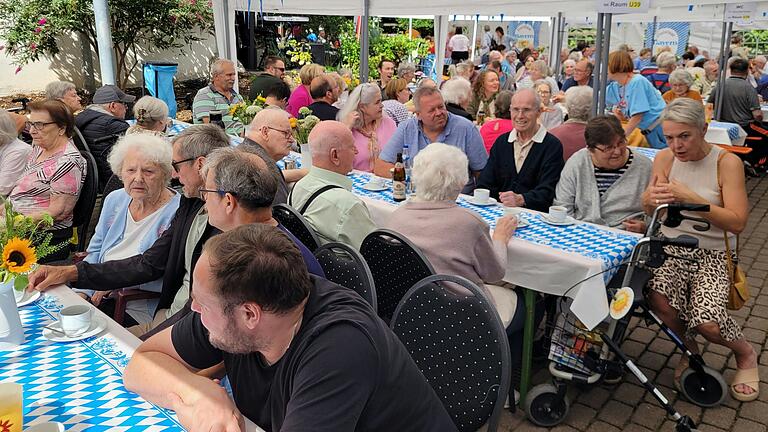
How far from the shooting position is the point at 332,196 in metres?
2.94

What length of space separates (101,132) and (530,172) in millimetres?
3585

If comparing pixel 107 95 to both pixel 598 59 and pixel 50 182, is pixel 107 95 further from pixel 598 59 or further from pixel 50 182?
pixel 598 59

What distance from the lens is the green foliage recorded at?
12.3 meters

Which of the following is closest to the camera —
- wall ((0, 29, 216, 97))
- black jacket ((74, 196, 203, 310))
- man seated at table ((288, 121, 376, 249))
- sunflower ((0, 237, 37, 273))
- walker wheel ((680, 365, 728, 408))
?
sunflower ((0, 237, 37, 273))

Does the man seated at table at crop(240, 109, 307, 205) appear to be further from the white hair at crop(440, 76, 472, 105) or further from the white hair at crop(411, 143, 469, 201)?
the white hair at crop(440, 76, 472, 105)

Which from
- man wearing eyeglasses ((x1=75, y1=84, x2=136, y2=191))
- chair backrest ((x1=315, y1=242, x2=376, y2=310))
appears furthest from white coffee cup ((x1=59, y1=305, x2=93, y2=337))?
man wearing eyeglasses ((x1=75, y1=84, x2=136, y2=191))

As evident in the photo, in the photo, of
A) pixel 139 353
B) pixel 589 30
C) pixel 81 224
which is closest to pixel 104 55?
pixel 81 224

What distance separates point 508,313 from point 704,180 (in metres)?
1.28

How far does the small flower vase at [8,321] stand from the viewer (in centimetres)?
202

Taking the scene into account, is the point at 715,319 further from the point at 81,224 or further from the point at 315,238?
the point at 81,224

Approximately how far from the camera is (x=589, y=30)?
2258cm

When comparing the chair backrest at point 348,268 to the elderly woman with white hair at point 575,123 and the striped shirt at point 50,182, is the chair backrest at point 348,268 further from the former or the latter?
the elderly woman with white hair at point 575,123

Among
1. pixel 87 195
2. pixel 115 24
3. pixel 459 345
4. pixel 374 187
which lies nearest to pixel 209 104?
pixel 87 195

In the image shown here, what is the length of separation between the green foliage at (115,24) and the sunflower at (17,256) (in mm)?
11964
